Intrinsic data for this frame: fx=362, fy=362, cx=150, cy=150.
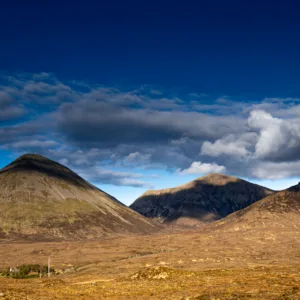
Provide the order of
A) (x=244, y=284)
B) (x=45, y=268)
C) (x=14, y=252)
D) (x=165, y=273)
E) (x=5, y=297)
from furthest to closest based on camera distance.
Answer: (x=14, y=252)
(x=45, y=268)
(x=165, y=273)
(x=244, y=284)
(x=5, y=297)

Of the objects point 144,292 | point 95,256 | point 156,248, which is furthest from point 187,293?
point 156,248

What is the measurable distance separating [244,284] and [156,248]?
455 feet

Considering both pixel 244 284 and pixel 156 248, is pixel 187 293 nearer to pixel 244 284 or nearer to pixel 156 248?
pixel 244 284

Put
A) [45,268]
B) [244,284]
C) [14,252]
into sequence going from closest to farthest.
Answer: [244,284] → [45,268] → [14,252]

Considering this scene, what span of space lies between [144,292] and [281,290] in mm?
15815

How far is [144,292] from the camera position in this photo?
44000 mm

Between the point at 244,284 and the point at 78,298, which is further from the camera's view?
the point at 244,284

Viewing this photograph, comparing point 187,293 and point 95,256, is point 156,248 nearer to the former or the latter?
point 95,256

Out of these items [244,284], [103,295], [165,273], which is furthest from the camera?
[165,273]

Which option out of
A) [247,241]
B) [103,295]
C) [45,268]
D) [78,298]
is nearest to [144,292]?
A: [103,295]

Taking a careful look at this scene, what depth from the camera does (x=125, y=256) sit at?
15138 cm

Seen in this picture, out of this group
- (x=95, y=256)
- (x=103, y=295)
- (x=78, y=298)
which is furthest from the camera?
(x=95, y=256)

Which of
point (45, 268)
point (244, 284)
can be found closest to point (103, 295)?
point (244, 284)

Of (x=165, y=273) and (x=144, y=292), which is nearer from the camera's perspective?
(x=144, y=292)
